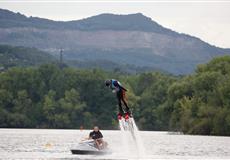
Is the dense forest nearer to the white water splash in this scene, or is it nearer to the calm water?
the calm water

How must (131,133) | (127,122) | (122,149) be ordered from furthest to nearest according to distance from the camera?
Result: (122,149) < (131,133) < (127,122)

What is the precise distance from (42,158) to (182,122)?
6725 cm

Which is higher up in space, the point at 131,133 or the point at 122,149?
the point at 131,133

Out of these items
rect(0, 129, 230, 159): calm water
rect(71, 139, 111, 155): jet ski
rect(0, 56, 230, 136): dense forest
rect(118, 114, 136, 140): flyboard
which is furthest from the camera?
rect(0, 56, 230, 136): dense forest

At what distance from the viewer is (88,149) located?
5100 cm

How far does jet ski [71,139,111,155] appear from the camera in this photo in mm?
50750

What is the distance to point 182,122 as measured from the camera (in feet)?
359

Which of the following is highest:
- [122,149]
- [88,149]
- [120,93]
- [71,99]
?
[120,93]

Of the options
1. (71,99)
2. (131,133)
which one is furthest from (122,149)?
(71,99)

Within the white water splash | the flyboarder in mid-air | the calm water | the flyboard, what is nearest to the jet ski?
the calm water

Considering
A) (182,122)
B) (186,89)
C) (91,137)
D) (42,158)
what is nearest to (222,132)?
(182,122)

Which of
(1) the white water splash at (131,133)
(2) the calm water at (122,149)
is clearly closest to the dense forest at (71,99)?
(2) the calm water at (122,149)

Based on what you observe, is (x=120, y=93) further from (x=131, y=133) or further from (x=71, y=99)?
(x=71, y=99)

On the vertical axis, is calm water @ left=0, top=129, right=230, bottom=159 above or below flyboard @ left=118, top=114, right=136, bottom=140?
below
